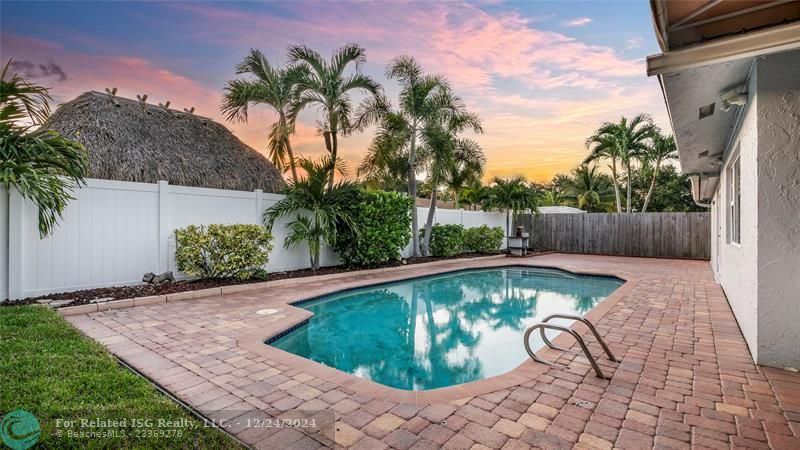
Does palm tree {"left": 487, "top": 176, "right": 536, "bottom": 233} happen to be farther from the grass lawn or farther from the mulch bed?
the grass lawn

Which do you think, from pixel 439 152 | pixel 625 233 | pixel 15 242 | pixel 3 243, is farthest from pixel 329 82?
pixel 625 233

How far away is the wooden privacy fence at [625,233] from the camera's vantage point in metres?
14.5

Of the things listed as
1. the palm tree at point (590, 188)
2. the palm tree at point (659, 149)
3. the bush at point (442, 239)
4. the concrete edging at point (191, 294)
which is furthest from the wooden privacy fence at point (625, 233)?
the concrete edging at point (191, 294)

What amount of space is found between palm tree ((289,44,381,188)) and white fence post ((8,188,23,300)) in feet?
21.2

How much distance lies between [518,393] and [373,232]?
295 inches

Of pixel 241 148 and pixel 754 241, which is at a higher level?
pixel 241 148

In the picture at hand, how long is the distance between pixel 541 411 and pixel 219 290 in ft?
20.4

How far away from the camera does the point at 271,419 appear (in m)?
2.47

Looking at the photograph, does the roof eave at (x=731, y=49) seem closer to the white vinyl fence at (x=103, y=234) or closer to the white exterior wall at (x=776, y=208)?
the white exterior wall at (x=776, y=208)

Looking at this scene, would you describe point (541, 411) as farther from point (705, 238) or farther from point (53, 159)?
point (705, 238)

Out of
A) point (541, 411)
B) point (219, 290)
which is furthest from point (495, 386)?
point (219, 290)

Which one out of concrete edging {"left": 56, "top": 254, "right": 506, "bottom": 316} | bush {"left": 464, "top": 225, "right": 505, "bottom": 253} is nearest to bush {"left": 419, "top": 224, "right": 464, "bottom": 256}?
bush {"left": 464, "top": 225, "right": 505, "bottom": 253}

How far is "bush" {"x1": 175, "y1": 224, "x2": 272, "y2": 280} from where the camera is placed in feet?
23.3

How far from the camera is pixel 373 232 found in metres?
10.1
